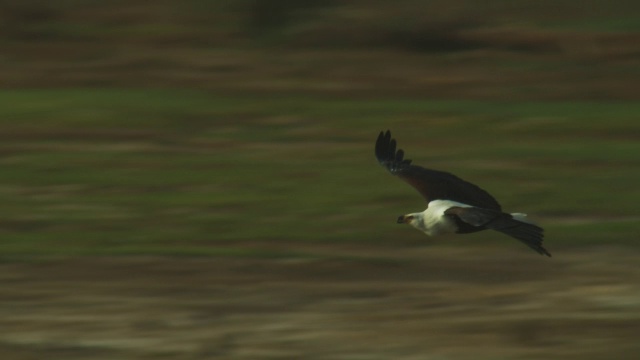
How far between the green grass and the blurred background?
40 millimetres

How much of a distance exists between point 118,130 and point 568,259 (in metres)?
7.03

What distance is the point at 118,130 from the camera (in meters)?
18.5

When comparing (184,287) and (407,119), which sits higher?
(407,119)

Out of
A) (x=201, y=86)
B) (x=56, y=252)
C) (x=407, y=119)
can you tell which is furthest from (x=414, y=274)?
(x=201, y=86)

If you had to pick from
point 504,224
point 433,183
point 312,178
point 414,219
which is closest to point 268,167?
point 312,178

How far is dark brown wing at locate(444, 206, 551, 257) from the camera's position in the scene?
9.59 metres

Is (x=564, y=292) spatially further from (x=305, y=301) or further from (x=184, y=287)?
(x=184, y=287)

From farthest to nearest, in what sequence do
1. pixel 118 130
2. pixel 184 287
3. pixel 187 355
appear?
1. pixel 118 130
2. pixel 184 287
3. pixel 187 355

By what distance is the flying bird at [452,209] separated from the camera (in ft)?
31.9

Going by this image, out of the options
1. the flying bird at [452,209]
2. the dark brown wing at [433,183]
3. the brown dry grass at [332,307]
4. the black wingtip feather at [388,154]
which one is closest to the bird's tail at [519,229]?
the flying bird at [452,209]

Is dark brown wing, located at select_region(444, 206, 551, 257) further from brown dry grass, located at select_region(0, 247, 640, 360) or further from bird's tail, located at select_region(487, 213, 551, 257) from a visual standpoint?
brown dry grass, located at select_region(0, 247, 640, 360)

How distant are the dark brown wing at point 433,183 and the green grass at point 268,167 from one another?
83.5 inches

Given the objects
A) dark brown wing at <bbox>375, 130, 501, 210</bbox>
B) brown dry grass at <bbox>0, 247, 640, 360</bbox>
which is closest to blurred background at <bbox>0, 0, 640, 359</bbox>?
brown dry grass at <bbox>0, 247, 640, 360</bbox>

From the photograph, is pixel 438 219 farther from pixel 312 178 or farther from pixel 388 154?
pixel 312 178
